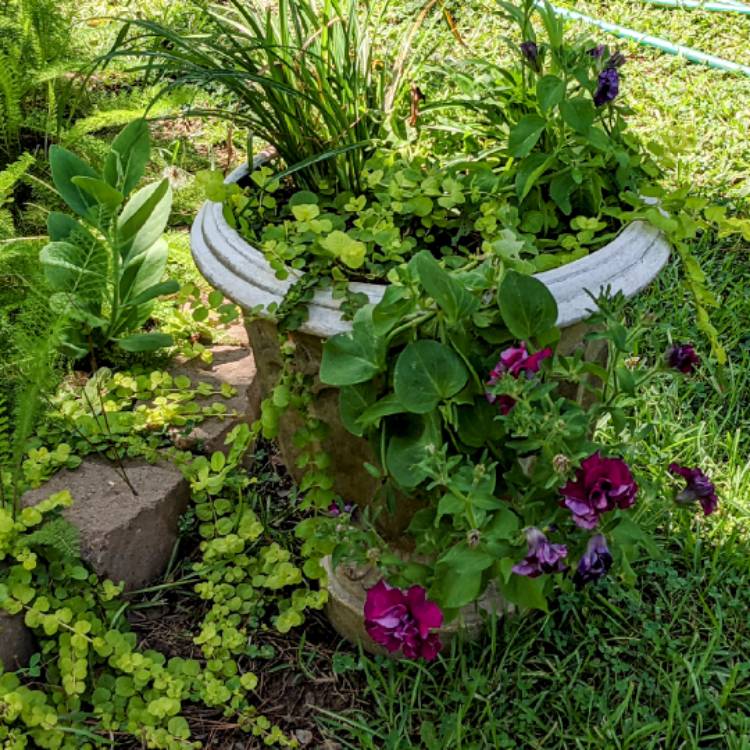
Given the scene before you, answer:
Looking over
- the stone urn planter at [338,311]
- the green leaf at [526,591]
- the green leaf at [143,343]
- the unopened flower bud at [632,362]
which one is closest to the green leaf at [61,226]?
the green leaf at [143,343]

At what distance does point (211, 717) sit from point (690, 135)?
1450 millimetres

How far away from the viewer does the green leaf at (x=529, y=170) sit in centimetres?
168

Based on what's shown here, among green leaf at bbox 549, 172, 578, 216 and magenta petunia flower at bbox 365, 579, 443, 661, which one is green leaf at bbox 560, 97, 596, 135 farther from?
magenta petunia flower at bbox 365, 579, 443, 661

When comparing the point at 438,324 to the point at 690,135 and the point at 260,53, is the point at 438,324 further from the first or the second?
the point at 260,53

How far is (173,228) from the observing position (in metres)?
3.12

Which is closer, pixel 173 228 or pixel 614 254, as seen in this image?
pixel 614 254

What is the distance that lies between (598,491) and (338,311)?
0.52m

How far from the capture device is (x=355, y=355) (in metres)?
1.47

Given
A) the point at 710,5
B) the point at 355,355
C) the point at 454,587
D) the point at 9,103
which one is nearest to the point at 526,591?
the point at 454,587

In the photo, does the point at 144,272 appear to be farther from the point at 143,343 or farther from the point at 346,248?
the point at 346,248

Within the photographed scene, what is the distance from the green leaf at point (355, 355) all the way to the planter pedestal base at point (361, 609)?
561mm

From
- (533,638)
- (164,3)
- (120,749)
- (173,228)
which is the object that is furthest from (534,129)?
(164,3)

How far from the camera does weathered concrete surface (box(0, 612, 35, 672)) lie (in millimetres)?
1776

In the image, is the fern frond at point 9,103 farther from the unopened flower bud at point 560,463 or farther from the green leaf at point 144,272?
the unopened flower bud at point 560,463
